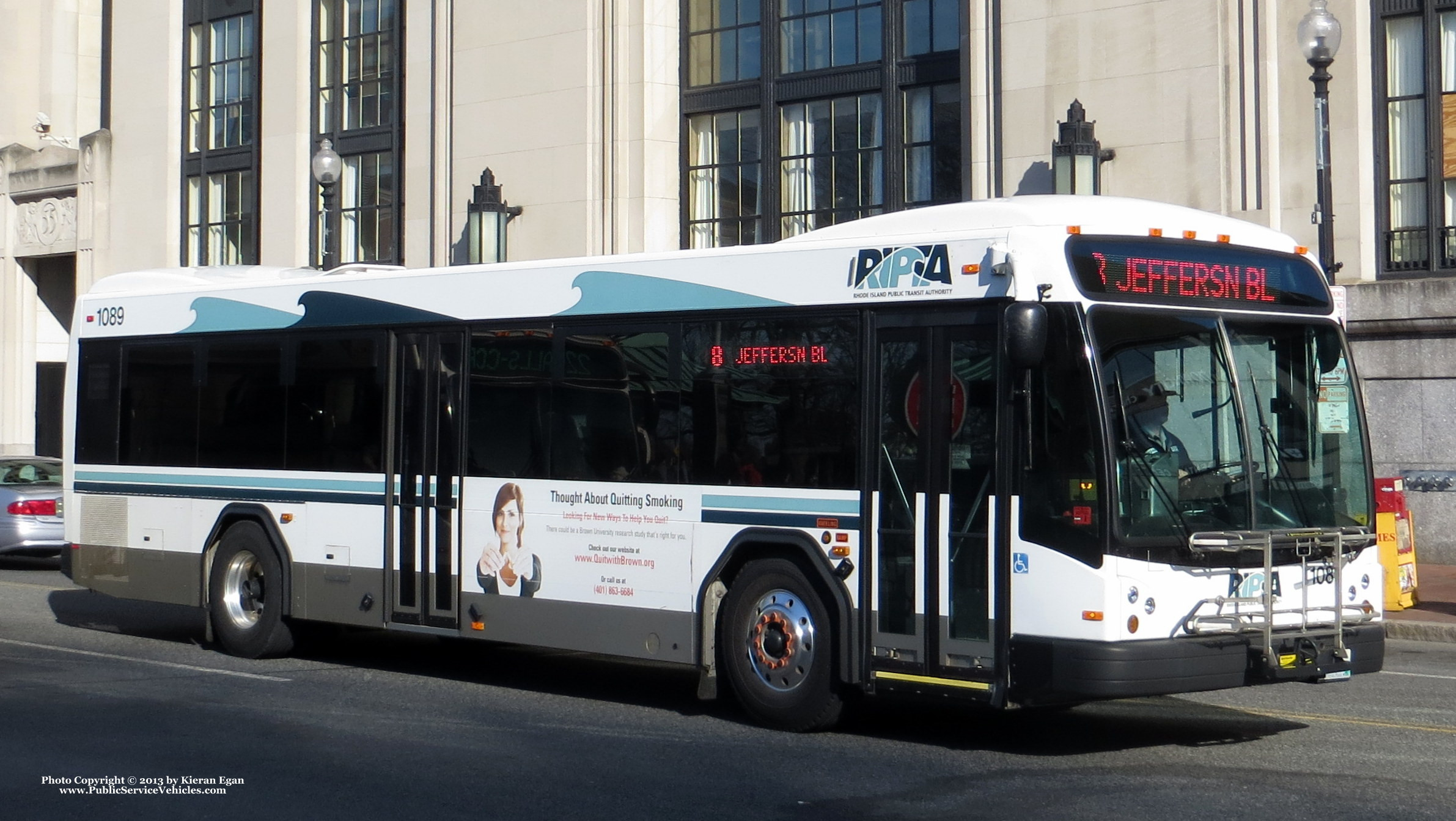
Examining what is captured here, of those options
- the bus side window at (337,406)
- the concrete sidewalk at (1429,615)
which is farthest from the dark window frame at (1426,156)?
the bus side window at (337,406)

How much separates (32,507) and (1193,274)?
57.4ft

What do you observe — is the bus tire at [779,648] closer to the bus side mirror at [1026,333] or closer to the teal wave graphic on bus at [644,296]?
the teal wave graphic on bus at [644,296]

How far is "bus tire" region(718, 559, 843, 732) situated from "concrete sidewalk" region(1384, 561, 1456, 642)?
6.34 metres

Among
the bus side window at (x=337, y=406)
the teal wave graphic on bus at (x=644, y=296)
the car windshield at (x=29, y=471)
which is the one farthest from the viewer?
the car windshield at (x=29, y=471)

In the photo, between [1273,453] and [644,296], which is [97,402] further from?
[1273,453]

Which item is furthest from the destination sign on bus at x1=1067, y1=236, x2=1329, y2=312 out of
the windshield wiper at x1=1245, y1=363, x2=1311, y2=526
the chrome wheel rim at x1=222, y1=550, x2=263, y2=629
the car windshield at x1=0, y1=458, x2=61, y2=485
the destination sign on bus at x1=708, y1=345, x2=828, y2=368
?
the car windshield at x1=0, y1=458, x2=61, y2=485

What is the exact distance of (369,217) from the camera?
3103 cm

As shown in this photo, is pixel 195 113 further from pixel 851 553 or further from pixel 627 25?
pixel 851 553

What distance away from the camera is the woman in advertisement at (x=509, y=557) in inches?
461

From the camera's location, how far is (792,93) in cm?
2527

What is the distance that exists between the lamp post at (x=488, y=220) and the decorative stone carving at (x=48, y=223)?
14324mm

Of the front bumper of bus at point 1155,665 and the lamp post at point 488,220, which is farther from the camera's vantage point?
the lamp post at point 488,220

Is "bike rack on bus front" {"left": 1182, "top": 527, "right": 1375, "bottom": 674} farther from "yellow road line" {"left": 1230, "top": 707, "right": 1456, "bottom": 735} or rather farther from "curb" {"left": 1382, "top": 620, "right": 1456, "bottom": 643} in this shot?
"curb" {"left": 1382, "top": 620, "right": 1456, "bottom": 643}

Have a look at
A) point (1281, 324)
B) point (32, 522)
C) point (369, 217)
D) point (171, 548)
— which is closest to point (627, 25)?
point (369, 217)
